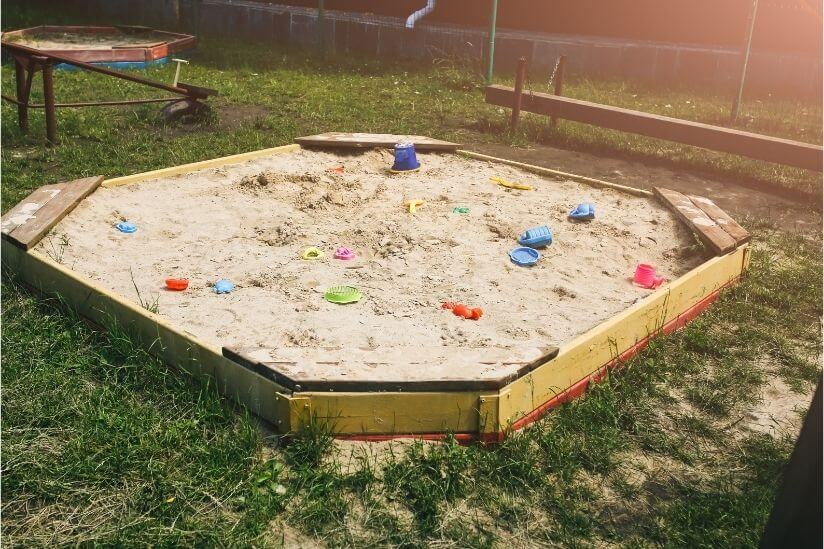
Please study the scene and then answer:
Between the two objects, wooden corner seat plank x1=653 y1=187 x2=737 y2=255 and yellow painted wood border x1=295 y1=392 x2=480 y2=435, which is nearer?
yellow painted wood border x1=295 y1=392 x2=480 y2=435

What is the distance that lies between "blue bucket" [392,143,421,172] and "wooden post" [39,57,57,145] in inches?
100

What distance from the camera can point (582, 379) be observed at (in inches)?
125

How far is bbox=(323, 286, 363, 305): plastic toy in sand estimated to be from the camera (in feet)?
12.0

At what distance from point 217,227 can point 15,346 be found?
154 cm

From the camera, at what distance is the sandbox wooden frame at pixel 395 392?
9.00 feet

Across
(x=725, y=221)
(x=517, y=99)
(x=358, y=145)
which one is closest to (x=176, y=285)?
(x=358, y=145)

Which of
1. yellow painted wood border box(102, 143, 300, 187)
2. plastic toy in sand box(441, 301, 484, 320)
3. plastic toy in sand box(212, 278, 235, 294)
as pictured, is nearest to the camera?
plastic toy in sand box(441, 301, 484, 320)

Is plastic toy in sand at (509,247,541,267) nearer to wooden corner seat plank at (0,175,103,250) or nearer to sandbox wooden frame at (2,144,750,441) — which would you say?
sandbox wooden frame at (2,144,750,441)

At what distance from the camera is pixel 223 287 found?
3.76 m

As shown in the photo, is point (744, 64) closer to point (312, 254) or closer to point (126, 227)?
point (312, 254)

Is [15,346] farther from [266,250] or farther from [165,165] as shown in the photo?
[165,165]

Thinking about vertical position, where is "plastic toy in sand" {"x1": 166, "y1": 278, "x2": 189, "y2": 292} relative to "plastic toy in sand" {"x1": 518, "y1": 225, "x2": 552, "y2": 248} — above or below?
below

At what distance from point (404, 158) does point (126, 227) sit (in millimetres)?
2071

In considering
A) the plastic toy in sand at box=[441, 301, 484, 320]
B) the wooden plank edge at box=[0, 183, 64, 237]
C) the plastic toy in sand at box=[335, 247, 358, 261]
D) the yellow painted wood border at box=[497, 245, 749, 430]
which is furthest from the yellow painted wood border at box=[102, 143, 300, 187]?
the yellow painted wood border at box=[497, 245, 749, 430]
